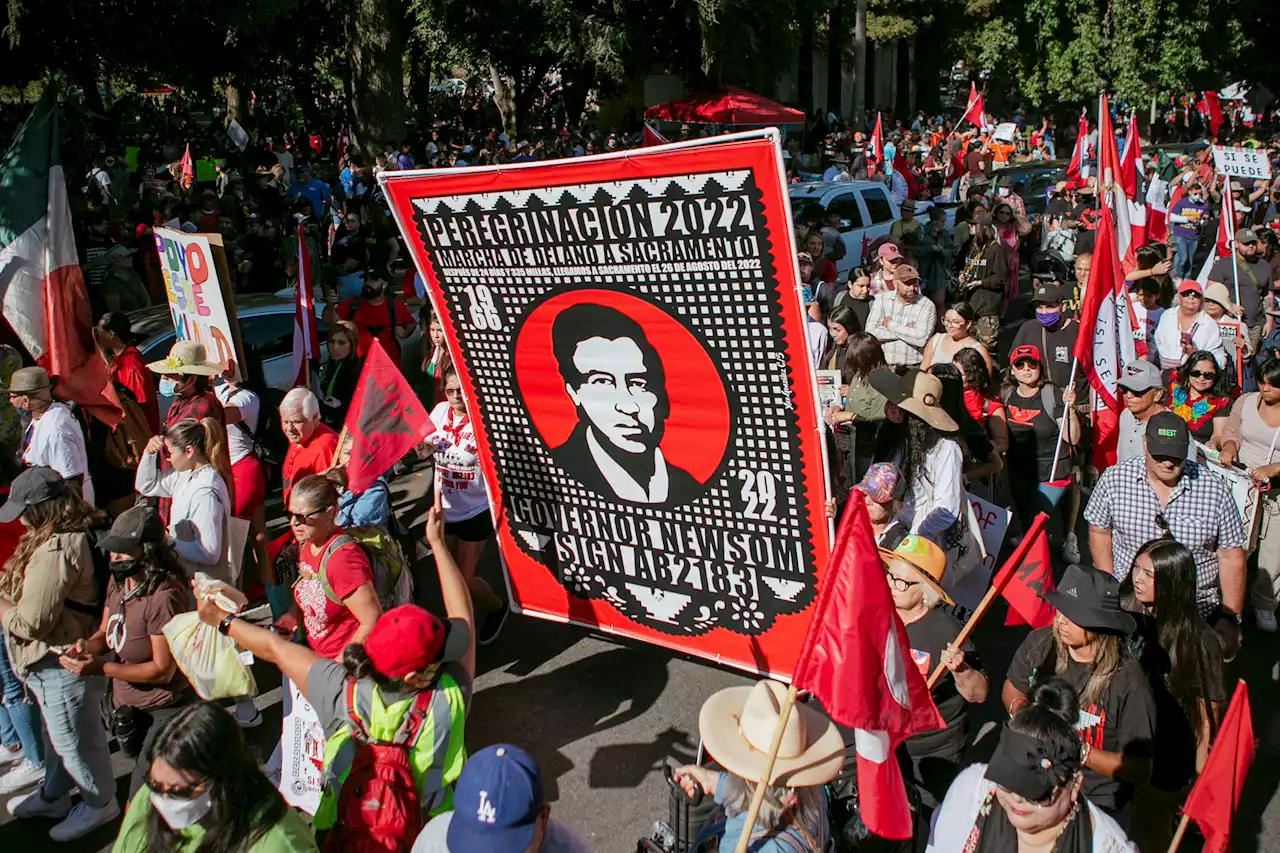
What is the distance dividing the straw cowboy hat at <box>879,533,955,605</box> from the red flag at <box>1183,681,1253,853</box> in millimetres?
1119

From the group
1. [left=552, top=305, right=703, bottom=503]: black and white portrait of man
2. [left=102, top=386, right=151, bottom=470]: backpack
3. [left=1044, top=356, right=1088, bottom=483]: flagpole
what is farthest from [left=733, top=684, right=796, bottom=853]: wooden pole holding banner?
[left=102, top=386, right=151, bottom=470]: backpack

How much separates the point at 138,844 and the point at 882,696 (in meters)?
2.20

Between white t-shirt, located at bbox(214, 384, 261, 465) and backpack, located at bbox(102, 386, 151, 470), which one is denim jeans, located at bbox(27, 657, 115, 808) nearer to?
white t-shirt, located at bbox(214, 384, 261, 465)

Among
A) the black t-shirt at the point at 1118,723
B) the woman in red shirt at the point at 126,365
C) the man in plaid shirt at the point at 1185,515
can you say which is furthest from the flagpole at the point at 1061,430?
the woman in red shirt at the point at 126,365

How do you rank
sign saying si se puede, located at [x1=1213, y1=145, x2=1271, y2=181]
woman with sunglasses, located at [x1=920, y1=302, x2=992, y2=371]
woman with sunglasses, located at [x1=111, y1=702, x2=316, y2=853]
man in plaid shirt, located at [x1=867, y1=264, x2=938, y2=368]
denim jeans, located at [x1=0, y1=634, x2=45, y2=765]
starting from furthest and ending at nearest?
sign saying si se puede, located at [x1=1213, y1=145, x2=1271, y2=181]
man in plaid shirt, located at [x1=867, y1=264, x2=938, y2=368]
woman with sunglasses, located at [x1=920, y1=302, x2=992, y2=371]
denim jeans, located at [x1=0, y1=634, x2=45, y2=765]
woman with sunglasses, located at [x1=111, y1=702, x2=316, y2=853]

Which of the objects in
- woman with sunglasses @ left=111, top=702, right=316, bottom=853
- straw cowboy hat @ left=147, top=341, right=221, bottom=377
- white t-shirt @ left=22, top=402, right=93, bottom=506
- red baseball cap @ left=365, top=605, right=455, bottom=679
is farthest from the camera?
straw cowboy hat @ left=147, top=341, right=221, bottom=377

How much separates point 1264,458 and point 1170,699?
2994 millimetres

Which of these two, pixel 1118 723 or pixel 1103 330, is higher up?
pixel 1103 330

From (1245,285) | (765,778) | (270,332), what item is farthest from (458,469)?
(1245,285)

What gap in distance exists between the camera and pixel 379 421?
530 cm

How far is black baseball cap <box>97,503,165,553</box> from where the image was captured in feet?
14.6

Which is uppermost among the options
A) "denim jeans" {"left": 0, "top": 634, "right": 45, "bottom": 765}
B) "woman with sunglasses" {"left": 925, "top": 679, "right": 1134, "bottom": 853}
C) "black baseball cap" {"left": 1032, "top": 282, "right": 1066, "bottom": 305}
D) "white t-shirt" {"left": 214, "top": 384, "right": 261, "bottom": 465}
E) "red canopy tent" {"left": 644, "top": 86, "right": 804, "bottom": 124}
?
"red canopy tent" {"left": 644, "top": 86, "right": 804, "bottom": 124}

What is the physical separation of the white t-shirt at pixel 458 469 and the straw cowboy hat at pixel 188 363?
1.47m

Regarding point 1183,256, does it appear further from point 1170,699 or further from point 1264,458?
point 1170,699
